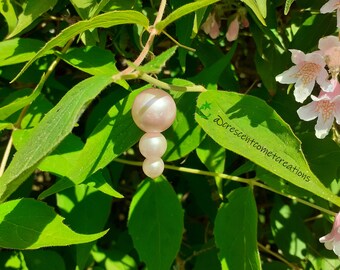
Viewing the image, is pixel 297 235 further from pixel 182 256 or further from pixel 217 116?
pixel 217 116

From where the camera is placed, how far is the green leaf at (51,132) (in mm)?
534

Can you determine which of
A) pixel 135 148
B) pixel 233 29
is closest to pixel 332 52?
pixel 233 29

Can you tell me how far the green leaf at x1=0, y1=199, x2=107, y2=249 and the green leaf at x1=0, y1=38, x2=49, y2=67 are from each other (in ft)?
0.77

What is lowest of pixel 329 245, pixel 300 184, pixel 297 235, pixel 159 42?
pixel 297 235

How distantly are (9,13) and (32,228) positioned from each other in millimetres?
346

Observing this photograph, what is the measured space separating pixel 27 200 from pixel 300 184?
33 centimetres

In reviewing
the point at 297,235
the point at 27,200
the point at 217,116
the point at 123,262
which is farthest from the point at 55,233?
the point at 297,235

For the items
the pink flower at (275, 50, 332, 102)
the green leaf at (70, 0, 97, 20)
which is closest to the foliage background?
the green leaf at (70, 0, 97, 20)

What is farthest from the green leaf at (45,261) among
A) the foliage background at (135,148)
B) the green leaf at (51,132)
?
the green leaf at (51,132)

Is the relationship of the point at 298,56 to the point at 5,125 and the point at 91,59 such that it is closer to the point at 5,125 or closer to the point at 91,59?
the point at 91,59

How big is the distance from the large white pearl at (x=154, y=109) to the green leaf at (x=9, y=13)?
33 centimetres

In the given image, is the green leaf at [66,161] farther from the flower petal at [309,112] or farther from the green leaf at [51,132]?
the flower petal at [309,112]

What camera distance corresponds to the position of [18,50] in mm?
897

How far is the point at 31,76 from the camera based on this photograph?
1.04m
